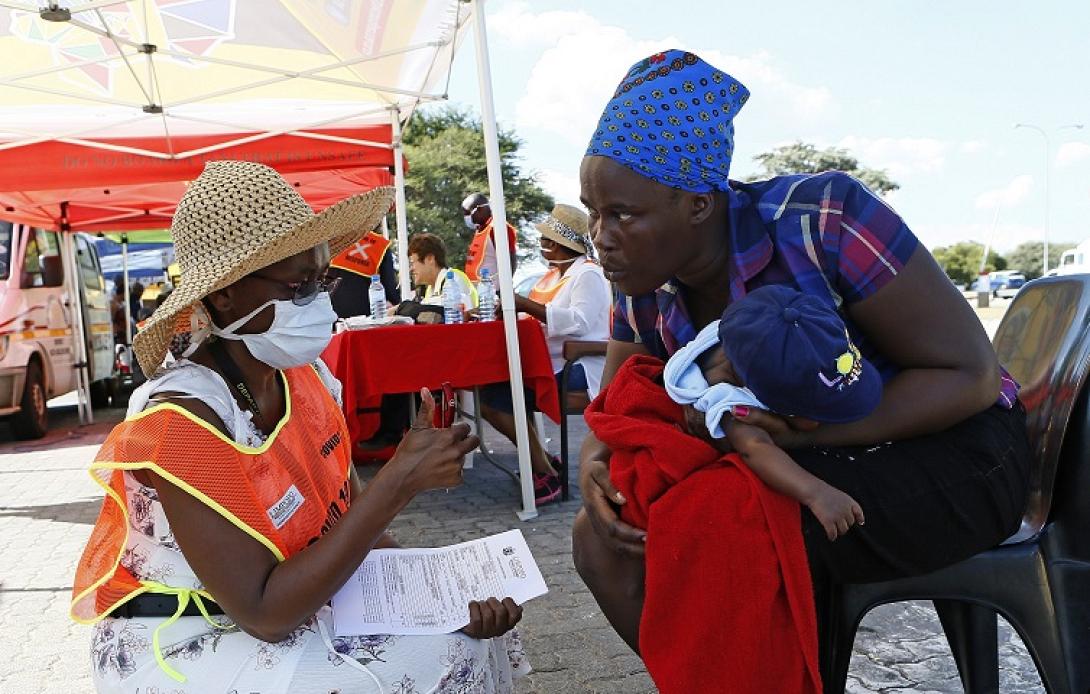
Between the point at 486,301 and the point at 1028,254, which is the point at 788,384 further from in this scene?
the point at 1028,254

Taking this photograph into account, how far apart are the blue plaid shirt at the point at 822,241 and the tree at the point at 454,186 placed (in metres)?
27.5

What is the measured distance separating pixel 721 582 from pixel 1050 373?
0.91m

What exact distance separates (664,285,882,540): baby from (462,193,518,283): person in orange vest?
455 centimetres

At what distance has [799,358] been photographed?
139cm

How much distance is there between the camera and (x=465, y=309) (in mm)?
5328

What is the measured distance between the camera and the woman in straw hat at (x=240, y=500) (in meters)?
1.56

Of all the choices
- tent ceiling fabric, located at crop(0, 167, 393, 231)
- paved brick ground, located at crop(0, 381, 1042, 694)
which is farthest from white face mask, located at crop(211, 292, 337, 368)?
tent ceiling fabric, located at crop(0, 167, 393, 231)

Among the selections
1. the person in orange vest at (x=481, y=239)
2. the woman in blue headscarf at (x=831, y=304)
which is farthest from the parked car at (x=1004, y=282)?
the woman in blue headscarf at (x=831, y=304)

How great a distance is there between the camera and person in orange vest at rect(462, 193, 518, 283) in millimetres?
6282

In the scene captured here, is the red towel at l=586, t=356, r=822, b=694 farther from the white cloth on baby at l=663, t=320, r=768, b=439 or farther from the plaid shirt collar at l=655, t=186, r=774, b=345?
the plaid shirt collar at l=655, t=186, r=774, b=345

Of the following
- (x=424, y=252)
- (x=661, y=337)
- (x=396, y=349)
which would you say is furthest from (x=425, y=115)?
(x=661, y=337)

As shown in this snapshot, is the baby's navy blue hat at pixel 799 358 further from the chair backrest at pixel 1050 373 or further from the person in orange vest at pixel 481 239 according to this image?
the person in orange vest at pixel 481 239

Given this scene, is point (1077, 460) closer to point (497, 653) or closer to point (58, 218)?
point (497, 653)

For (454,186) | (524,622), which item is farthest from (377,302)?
(454,186)
